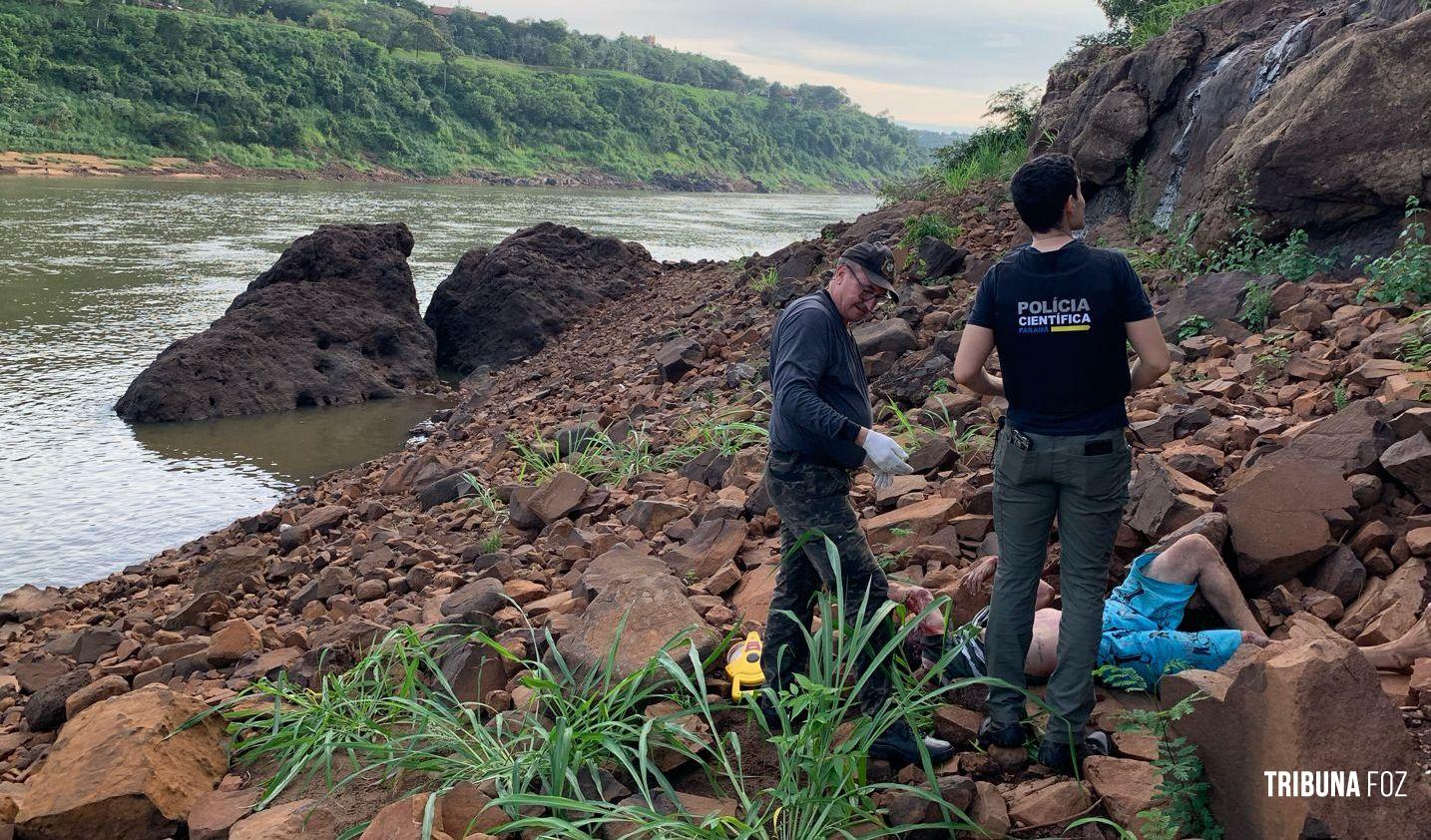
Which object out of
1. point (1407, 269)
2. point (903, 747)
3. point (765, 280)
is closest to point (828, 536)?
point (903, 747)

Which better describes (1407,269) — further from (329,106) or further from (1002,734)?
(329,106)

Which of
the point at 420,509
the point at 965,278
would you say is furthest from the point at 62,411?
the point at 965,278

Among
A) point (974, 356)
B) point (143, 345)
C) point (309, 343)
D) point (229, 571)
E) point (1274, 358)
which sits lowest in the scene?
point (143, 345)

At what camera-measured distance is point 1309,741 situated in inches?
97.0

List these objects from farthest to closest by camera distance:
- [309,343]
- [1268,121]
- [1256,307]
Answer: [309,343], [1268,121], [1256,307]

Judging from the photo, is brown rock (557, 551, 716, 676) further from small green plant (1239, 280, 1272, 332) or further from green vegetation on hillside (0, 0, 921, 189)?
green vegetation on hillside (0, 0, 921, 189)

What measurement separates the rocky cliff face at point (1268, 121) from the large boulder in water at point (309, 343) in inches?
333

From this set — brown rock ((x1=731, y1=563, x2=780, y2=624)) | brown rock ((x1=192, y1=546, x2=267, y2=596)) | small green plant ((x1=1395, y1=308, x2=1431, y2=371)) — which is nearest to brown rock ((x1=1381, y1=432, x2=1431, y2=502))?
small green plant ((x1=1395, y1=308, x2=1431, y2=371))

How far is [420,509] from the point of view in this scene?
295 inches

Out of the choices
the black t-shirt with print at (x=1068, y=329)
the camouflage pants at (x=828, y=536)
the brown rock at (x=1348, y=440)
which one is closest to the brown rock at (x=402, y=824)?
the camouflage pants at (x=828, y=536)

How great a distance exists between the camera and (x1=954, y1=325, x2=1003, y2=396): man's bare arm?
3.14 meters

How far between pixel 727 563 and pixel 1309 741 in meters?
2.71

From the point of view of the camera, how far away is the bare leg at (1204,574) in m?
3.60

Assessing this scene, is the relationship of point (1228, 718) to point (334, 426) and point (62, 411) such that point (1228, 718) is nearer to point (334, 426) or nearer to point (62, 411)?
point (334, 426)
